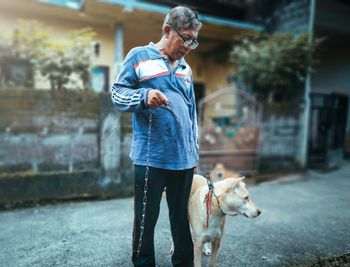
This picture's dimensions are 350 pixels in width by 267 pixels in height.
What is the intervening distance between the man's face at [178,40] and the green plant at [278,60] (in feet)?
15.0

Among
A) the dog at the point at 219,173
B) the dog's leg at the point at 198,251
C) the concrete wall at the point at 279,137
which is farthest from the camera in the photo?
the concrete wall at the point at 279,137

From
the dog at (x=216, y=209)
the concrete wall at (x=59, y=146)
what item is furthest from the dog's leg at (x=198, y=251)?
the concrete wall at (x=59, y=146)

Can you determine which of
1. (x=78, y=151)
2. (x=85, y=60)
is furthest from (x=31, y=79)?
(x=78, y=151)

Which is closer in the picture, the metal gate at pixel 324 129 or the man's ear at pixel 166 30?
the man's ear at pixel 166 30

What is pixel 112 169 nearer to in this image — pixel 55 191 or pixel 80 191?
pixel 80 191

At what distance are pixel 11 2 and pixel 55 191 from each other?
15.0 ft

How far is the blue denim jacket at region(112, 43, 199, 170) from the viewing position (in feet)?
6.46

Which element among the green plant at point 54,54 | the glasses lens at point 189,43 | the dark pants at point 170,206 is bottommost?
the dark pants at point 170,206

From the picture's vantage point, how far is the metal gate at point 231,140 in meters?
5.38

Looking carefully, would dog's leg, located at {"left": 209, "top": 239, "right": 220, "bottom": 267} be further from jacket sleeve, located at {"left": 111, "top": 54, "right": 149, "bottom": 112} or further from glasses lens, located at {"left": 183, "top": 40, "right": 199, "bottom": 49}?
glasses lens, located at {"left": 183, "top": 40, "right": 199, "bottom": 49}

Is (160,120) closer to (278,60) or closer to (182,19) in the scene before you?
(182,19)

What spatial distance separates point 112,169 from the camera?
14.9ft

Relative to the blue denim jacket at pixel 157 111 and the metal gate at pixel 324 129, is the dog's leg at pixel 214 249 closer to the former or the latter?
the blue denim jacket at pixel 157 111

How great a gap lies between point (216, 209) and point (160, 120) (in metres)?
0.79
